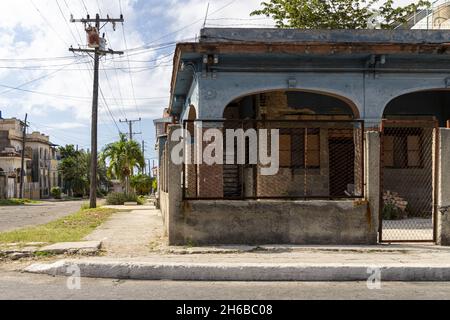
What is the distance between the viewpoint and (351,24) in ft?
82.5

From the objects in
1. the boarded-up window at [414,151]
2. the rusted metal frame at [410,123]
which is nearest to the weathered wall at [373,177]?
the rusted metal frame at [410,123]

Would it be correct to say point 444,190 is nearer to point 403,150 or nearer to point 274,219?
point 274,219

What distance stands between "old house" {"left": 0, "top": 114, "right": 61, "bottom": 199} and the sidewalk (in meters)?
50.7

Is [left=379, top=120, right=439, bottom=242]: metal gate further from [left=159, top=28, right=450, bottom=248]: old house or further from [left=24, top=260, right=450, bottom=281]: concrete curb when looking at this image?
[left=24, top=260, right=450, bottom=281]: concrete curb

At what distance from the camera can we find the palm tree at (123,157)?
36750 millimetres

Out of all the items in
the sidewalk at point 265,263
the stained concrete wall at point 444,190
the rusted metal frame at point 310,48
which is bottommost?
the sidewalk at point 265,263

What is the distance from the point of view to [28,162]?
66.4 meters

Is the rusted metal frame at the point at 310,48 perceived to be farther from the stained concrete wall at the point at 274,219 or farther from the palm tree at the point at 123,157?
the palm tree at the point at 123,157

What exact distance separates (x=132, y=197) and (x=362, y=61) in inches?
821

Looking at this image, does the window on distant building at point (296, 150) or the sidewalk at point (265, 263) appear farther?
the window on distant building at point (296, 150)

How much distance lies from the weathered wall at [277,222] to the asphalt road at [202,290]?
2.26 m

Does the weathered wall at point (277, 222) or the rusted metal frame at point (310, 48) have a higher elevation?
the rusted metal frame at point (310, 48)

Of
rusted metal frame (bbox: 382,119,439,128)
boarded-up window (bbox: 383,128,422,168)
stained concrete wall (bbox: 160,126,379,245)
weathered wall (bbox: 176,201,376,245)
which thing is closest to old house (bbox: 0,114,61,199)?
boarded-up window (bbox: 383,128,422,168)
